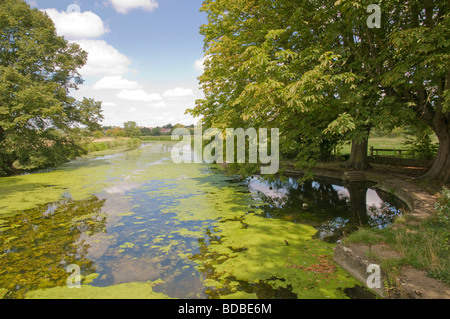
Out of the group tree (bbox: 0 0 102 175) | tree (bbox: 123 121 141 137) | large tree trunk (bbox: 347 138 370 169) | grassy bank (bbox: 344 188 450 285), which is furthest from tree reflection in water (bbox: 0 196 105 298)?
tree (bbox: 123 121 141 137)

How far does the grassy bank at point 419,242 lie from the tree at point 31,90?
20016 mm

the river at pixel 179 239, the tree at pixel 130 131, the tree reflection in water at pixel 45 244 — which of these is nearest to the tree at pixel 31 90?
the river at pixel 179 239

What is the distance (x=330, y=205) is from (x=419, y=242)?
544 cm

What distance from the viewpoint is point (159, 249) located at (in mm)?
6168

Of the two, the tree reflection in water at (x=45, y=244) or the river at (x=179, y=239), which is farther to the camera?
the tree reflection in water at (x=45, y=244)

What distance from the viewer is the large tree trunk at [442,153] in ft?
30.9

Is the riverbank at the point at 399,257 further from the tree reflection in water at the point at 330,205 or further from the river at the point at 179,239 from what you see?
the tree reflection in water at the point at 330,205

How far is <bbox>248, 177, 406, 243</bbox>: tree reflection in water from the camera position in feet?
26.3

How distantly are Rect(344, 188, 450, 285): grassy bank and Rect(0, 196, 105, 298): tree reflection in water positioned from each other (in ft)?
18.8

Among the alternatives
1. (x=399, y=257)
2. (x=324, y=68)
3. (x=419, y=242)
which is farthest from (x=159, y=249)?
(x=324, y=68)

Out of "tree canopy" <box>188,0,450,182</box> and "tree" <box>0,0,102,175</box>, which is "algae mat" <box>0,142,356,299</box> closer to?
"tree canopy" <box>188,0,450,182</box>

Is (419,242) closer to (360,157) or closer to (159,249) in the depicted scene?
(159,249)

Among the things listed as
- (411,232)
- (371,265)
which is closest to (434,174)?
(411,232)

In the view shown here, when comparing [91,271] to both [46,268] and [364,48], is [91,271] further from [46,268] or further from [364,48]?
[364,48]
